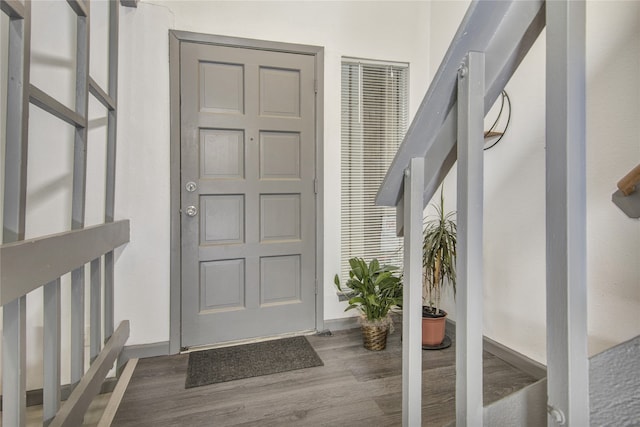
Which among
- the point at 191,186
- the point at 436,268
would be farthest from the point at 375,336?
the point at 191,186

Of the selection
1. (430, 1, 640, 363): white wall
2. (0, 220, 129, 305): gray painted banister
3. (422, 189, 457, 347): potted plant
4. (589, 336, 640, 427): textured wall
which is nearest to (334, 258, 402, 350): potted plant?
(422, 189, 457, 347): potted plant

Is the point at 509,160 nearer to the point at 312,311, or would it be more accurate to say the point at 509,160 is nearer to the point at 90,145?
the point at 312,311

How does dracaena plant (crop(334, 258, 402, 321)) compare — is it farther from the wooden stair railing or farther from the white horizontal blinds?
the wooden stair railing

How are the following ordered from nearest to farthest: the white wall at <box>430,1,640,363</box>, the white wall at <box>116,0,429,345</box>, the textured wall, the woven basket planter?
the textured wall
the white wall at <box>430,1,640,363</box>
the white wall at <box>116,0,429,345</box>
the woven basket planter

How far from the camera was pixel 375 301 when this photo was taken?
7.42ft

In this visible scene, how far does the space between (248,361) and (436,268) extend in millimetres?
1289

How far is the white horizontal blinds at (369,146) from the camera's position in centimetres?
268

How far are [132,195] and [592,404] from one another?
233 cm

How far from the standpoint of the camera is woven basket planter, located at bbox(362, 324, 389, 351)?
7.45 feet

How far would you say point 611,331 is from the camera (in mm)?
1533

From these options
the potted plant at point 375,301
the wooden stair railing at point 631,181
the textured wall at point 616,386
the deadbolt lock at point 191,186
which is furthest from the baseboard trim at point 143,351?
the wooden stair railing at point 631,181

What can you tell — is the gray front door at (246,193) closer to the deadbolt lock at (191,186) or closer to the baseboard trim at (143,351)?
the deadbolt lock at (191,186)

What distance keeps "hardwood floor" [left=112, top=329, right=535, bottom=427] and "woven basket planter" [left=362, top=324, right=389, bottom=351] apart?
73 millimetres

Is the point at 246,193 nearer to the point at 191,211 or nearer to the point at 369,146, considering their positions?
the point at 191,211
